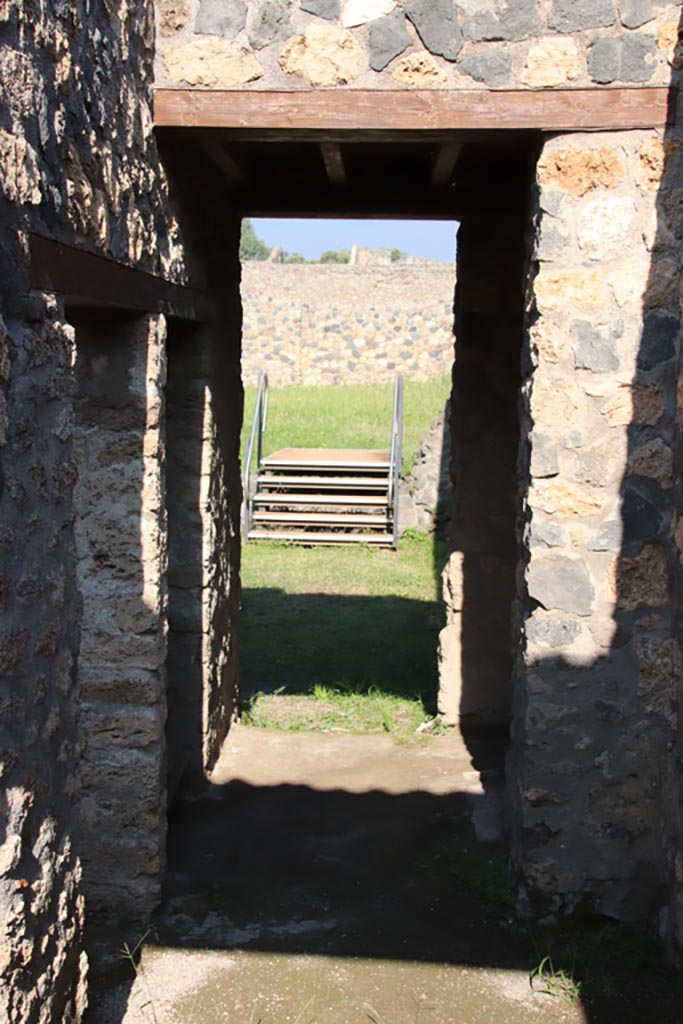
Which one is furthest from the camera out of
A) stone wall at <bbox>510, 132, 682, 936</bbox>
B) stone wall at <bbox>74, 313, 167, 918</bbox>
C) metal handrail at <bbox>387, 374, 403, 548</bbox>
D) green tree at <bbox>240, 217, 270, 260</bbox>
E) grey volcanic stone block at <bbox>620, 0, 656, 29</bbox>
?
green tree at <bbox>240, 217, 270, 260</bbox>

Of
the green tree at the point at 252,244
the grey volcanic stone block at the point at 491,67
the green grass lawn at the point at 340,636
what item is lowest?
the green grass lawn at the point at 340,636

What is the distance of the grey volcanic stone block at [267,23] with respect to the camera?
3562 millimetres

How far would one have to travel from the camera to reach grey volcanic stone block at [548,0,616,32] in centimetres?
346

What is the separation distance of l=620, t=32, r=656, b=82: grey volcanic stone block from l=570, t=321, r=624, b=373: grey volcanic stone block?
859mm

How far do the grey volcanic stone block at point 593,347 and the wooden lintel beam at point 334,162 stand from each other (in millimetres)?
1203

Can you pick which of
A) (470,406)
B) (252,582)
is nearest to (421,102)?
(470,406)

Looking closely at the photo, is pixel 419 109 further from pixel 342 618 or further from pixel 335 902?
pixel 342 618

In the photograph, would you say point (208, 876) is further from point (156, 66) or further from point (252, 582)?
point (252, 582)

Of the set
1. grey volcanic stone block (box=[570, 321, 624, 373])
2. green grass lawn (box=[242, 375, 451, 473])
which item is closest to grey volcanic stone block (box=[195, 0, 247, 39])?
grey volcanic stone block (box=[570, 321, 624, 373])

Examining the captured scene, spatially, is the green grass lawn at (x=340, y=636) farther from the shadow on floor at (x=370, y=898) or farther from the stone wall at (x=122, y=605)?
the stone wall at (x=122, y=605)

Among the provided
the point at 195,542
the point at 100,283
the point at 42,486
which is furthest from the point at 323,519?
the point at 42,486

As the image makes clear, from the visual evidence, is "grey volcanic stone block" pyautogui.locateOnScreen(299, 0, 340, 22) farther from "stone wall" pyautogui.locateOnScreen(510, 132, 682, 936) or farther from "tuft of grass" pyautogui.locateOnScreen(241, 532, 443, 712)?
"tuft of grass" pyautogui.locateOnScreen(241, 532, 443, 712)

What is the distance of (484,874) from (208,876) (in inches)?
45.3

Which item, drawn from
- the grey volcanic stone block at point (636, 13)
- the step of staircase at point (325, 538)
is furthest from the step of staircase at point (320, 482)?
the grey volcanic stone block at point (636, 13)
